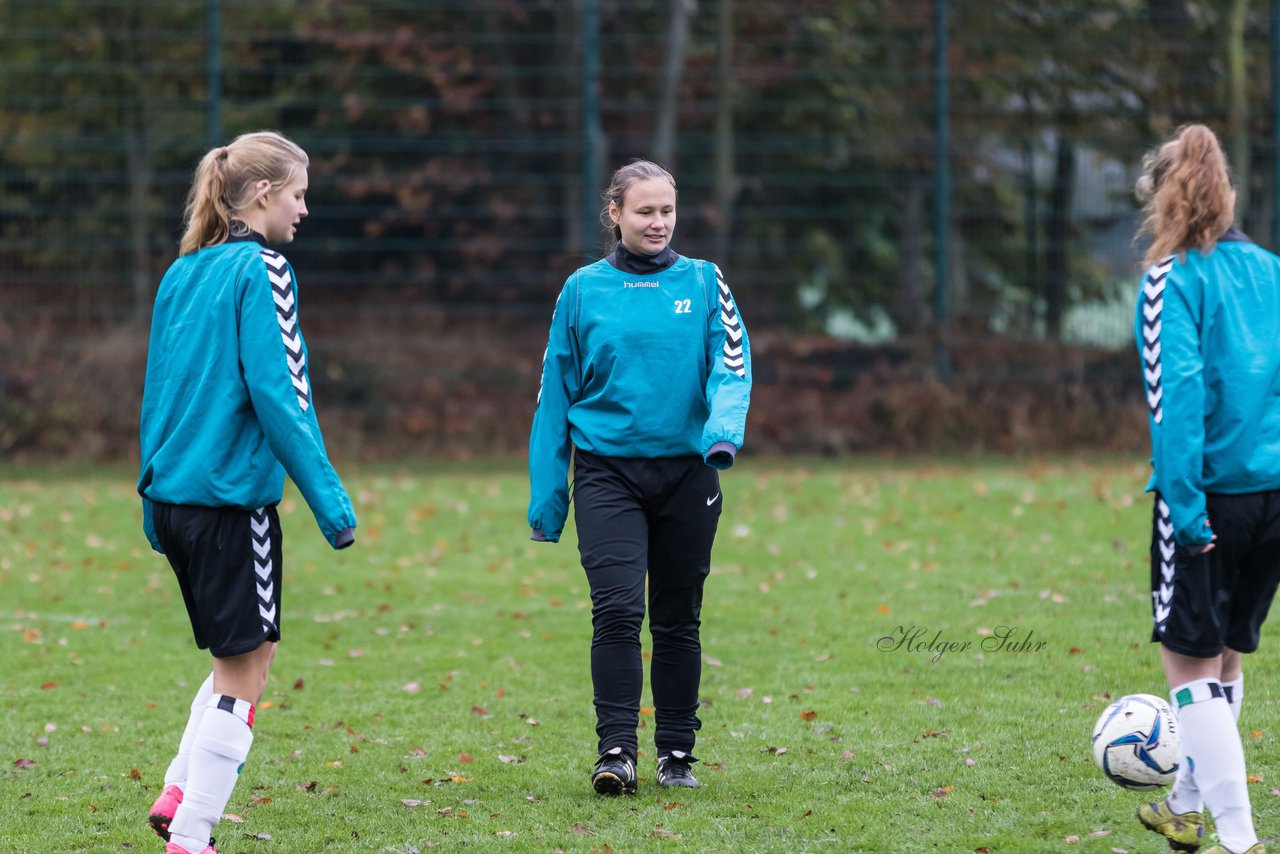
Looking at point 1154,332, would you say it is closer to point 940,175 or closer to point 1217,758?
point 1217,758

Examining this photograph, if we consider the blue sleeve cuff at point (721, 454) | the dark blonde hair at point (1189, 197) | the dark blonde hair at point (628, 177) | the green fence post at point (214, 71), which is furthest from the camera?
the green fence post at point (214, 71)

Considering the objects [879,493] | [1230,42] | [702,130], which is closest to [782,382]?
[702,130]

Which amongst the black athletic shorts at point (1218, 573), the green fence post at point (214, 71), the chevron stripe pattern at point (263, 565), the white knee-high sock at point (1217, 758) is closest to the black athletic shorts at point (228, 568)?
the chevron stripe pattern at point (263, 565)

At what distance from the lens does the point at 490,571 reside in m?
9.78

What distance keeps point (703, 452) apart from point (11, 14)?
45.5 ft

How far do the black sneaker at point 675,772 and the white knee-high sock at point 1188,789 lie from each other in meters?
1.46

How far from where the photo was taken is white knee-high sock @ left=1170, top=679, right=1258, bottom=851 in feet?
13.4

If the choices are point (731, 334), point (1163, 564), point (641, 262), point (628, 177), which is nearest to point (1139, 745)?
point (1163, 564)

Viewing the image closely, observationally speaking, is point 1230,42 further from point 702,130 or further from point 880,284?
point 702,130

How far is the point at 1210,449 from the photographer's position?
4121 mm

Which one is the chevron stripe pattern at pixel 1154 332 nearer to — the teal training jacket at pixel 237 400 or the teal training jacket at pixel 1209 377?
the teal training jacket at pixel 1209 377

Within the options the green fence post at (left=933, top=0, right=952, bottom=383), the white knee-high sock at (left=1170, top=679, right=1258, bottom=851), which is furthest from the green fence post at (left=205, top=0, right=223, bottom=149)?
the white knee-high sock at (left=1170, top=679, right=1258, bottom=851)

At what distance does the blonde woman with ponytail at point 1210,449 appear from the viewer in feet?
13.3

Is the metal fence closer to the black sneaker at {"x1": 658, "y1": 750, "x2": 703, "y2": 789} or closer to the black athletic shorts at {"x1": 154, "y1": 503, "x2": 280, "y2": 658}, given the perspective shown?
the black sneaker at {"x1": 658, "y1": 750, "x2": 703, "y2": 789}
